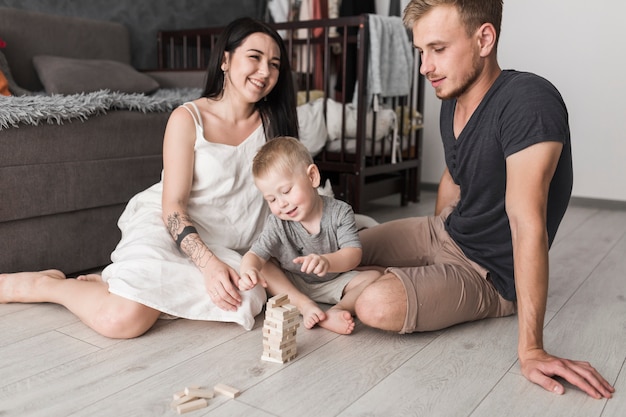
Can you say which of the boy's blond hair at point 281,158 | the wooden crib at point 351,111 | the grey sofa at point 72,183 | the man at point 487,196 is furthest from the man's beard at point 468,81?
the wooden crib at point 351,111

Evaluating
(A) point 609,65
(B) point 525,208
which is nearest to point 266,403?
(B) point 525,208

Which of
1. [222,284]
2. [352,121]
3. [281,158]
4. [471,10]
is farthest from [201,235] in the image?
[352,121]

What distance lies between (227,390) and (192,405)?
8 centimetres

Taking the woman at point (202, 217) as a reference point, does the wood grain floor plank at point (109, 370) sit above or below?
below

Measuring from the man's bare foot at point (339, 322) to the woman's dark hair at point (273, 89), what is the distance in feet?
1.95

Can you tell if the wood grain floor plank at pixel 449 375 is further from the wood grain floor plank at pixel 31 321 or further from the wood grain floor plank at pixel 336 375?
the wood grain floor plank at pixel 31 321

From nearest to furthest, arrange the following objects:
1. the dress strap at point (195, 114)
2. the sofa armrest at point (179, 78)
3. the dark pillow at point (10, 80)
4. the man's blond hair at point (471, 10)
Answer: the man's blond hair at point (471, 10) < the dress strap at point (195, 114) < the dark pillow at point (10, 80) < the sofa armrest at point (179, 78)

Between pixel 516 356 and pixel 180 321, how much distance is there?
2.71ft

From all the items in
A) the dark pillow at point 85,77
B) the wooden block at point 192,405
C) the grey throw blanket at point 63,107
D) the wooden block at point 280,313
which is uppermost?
the dark pillow at point 85,77

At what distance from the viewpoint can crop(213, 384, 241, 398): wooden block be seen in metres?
1.12

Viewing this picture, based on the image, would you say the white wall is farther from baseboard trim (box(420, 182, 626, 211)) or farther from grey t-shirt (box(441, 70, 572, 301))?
grey t-shirt (box(441, 70, 572, 301))

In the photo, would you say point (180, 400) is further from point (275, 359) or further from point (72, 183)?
point (72, 183)

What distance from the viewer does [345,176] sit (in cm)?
289

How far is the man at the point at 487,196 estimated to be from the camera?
46.0 inches
